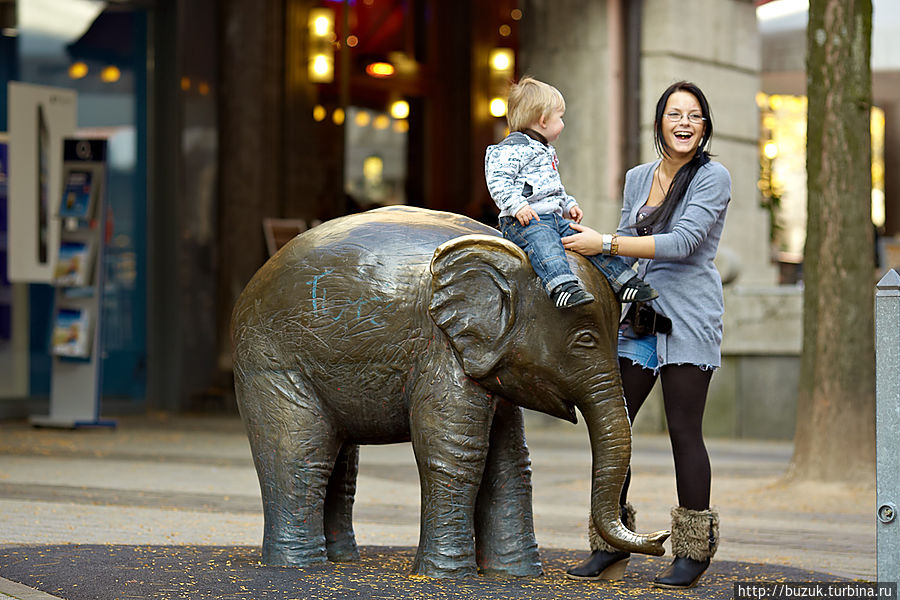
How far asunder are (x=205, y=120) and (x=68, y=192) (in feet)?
8.85

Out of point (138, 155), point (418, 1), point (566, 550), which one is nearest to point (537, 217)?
point (566, 550)

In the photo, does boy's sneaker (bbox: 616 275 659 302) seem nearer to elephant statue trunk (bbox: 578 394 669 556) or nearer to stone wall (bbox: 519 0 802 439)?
elephant statue trunk (bbox: 578 394 669 556)

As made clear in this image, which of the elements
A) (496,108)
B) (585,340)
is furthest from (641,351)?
(496,108)

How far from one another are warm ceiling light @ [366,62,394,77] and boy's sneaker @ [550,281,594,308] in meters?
13.7

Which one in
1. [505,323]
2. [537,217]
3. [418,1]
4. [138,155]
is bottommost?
[505,323]

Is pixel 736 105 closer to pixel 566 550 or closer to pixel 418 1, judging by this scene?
pixel 418 1

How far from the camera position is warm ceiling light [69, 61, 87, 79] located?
14.6 metres

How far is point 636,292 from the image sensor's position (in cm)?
526

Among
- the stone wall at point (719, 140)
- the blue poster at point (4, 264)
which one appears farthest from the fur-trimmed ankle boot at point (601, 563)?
the blue poster at point (4, 264)

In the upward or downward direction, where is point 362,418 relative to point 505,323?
downward

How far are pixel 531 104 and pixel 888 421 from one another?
1.78 m

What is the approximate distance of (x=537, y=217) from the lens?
17.0ft

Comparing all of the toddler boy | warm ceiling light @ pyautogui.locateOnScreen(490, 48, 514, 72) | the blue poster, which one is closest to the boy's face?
the toddler boy

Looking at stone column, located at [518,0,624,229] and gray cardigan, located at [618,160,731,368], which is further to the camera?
stone column, located at [518,0,624,229]
